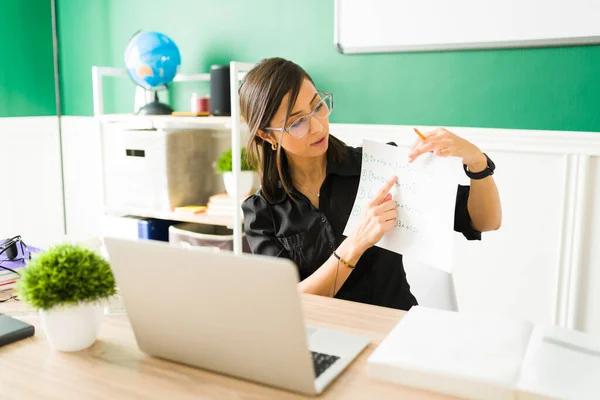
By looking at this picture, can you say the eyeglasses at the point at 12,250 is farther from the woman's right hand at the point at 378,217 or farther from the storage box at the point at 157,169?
the storage box at the point at 157,169

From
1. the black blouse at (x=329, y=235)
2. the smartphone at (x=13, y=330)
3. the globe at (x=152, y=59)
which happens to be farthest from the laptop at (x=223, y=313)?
the globe at (x=152, y=59)

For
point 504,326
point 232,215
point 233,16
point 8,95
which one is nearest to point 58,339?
point 504,326

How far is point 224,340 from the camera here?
32.1 inches

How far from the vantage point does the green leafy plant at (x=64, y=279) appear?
35.7 inches

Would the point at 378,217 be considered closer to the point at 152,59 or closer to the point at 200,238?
the point at 200,238

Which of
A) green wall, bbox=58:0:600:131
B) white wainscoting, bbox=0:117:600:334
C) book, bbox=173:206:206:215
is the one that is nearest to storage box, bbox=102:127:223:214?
book, bbox=173:206:206:215

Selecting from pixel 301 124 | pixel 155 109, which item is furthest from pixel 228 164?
pixel 301 124

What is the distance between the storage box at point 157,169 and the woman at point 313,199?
97 centimetres

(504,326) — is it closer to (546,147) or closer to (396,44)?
(546,147)

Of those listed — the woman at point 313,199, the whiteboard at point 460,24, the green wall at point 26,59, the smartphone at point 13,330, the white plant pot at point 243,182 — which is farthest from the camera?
the green wall at point 26,59

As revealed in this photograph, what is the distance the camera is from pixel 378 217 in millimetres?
1254

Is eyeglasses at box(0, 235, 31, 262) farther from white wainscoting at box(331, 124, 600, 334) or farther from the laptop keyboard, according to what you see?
white wainscoting at box(331, 124, 600, 334)

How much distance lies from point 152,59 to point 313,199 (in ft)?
4.22

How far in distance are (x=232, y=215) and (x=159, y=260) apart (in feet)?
5.41
